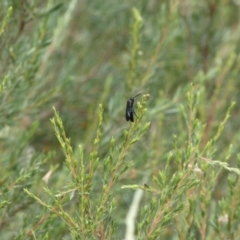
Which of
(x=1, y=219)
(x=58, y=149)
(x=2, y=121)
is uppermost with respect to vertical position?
(x=2, y=121)

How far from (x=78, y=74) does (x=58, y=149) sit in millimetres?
421

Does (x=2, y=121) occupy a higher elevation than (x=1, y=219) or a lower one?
higher

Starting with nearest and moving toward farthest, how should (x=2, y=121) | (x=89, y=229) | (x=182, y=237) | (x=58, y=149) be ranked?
1. (x=89, y=229)
2. (x=182, y=237)
3. (x=2, y=121)
4. (x=58, y=149)

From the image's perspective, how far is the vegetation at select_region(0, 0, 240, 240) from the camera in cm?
119

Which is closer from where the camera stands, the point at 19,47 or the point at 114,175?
the point at 114,175

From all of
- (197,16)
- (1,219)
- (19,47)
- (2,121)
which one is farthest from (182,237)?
(197,16)

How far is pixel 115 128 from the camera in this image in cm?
215

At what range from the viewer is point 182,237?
4.69 ft

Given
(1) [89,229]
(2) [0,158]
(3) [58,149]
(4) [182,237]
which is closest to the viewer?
(1) [89,229]

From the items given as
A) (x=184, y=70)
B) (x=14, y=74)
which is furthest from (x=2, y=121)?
(x=184, y=70)

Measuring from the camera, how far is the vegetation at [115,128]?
3.91 ft

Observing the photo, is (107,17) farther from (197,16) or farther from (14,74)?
(14,74)

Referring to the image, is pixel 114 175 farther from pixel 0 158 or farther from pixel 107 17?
pixel 107 17

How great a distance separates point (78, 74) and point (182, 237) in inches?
64.4
